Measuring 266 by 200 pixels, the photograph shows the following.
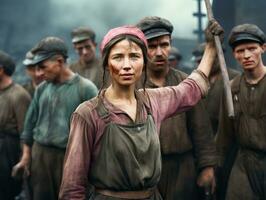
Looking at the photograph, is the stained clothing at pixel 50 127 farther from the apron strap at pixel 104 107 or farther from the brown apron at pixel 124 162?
the brown apron at pixel 124 162

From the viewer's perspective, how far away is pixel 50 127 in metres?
7.02

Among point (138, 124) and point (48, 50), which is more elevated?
point (48, 50)

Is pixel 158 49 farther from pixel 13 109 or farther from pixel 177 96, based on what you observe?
pixel 13 109

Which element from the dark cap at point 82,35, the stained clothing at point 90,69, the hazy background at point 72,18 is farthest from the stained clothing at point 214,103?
the hazy background at point 72,18

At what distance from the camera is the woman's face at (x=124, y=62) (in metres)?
4.34

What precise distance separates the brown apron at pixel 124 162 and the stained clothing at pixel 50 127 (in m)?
2.60

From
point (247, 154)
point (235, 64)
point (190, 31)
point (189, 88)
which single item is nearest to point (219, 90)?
point (247, 154)

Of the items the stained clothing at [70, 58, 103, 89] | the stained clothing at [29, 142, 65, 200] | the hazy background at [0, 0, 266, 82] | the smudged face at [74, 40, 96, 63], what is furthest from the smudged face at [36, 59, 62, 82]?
the hazy background at [0, 0, 266, 82]

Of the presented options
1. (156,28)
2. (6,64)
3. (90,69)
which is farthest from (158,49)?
(90,69)

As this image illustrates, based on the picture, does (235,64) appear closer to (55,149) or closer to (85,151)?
(55,149)

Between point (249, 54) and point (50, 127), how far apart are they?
2022 millimetres

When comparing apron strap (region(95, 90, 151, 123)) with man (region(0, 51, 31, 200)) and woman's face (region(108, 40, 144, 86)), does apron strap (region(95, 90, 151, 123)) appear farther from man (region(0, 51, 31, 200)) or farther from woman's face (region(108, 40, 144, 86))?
man (region(0, 51, 31, 200))

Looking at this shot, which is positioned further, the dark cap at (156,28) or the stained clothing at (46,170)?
the stained clothing at (46,170)

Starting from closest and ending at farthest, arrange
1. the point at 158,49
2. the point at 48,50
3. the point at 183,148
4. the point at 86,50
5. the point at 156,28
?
the point at 158,49, the point at 156,28, the point at 183,148, the point at 48,50, the point at 86,50
